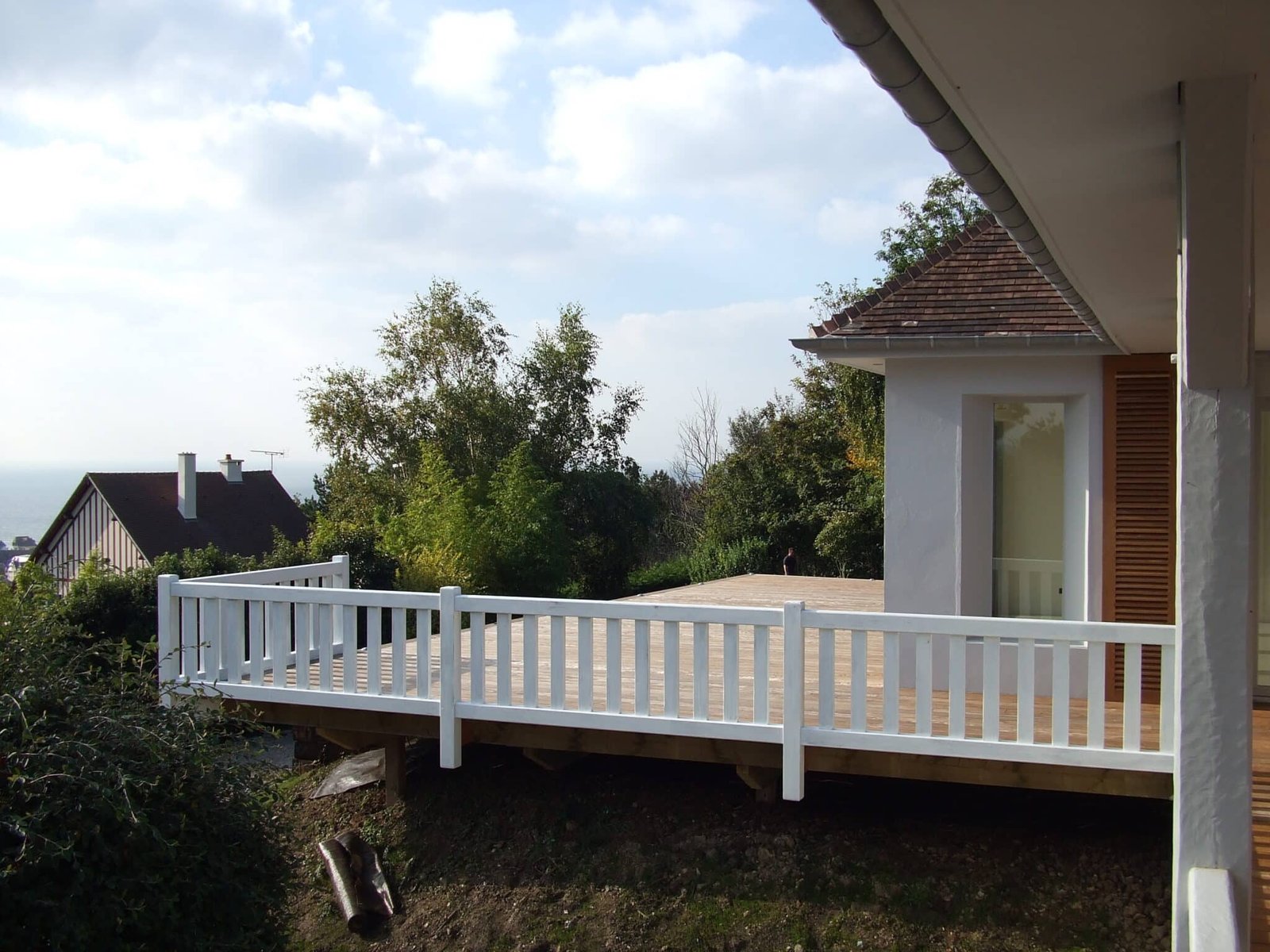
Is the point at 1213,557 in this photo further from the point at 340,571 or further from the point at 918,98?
the point at 340,571

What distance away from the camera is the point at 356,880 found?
6820 millimetres

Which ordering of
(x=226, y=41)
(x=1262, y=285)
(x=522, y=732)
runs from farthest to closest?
(x=226, y=41) → (x=522, y=732) → (x=1262, y=285)

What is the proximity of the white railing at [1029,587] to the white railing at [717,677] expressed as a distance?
42 centimetres

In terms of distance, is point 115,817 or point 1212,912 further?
point 115,817

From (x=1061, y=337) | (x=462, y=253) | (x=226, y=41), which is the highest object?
(x=462, y=253)

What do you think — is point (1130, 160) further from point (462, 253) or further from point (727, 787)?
point (462, 253)

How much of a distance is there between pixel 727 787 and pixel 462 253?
24.2m

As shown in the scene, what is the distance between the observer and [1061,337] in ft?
23.2

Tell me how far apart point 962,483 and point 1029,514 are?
69 centimetres

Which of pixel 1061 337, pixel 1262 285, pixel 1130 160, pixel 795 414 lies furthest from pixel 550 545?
pixel 1130 160

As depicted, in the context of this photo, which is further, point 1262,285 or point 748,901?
point 748,901

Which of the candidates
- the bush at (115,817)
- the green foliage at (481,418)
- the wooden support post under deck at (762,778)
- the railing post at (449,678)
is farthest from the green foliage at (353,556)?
the bush at (115,817)

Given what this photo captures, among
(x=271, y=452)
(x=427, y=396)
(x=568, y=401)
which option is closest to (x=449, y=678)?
(x=427, y=396)

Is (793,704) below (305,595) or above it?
below
